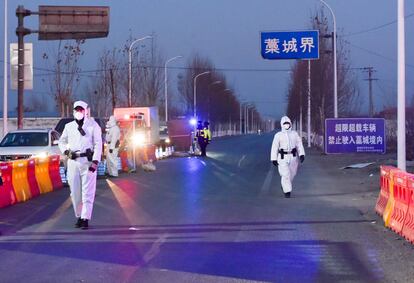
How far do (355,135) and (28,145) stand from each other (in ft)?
49.8

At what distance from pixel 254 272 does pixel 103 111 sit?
2002 inches

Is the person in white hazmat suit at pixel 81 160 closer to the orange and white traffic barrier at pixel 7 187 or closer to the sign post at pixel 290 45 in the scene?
the orange and white traffic barrier at pixel 7 187

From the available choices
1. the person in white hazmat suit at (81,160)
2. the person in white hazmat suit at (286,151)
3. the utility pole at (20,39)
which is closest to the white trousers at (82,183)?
the person in white hazmat suit at (81,160)

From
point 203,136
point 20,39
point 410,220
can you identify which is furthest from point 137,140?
point 410,220

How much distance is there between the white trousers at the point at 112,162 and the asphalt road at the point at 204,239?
4.01 meters

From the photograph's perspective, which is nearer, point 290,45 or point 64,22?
point 64,22

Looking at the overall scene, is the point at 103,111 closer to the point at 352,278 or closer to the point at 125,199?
the point at 125,199

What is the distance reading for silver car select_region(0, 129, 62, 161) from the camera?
19.1 meters

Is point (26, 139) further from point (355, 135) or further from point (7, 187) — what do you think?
point (355, 135)

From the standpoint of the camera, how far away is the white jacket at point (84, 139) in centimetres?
1062

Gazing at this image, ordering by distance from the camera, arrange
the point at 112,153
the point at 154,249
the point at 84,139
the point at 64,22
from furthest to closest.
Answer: the point at 64,22
the point at 112,153
the point at 84,139
the point at 154,249

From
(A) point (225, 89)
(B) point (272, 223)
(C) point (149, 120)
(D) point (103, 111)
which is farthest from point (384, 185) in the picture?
(A) point (225, 89)

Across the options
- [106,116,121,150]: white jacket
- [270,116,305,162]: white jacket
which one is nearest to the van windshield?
[106,116,121,150]: white jacket

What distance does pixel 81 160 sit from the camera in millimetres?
10609
